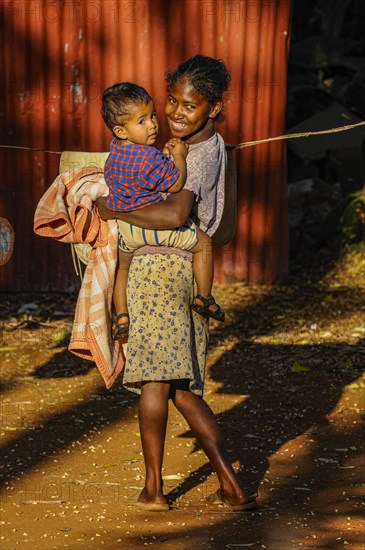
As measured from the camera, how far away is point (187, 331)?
443 centimetres

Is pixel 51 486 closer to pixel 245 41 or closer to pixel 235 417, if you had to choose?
pixel 235 417

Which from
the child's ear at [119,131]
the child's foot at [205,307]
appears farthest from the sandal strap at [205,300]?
the child's ear at [119,131]

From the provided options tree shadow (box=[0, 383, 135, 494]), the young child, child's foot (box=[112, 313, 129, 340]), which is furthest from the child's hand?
tree shadow (box=[0, 383, 135, 494])

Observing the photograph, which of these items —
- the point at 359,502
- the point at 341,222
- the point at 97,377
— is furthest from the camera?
the point at 341,222

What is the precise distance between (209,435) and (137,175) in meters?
1.18

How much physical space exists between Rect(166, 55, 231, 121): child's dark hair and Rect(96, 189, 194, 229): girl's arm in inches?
17.0

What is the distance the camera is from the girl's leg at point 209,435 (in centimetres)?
448

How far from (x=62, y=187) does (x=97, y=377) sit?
259 centimetres

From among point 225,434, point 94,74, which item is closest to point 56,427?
point 225,434

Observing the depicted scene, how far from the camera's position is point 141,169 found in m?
4.13

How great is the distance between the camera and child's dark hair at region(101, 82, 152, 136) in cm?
418

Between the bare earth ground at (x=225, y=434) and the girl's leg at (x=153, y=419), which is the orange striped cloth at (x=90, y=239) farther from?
the bare earth ground at (x=225, y=434)

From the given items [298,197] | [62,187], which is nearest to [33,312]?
[298,197]

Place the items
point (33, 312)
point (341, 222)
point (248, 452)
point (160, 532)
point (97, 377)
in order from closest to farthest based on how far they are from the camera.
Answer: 1. point (160, 532)
2. point (248, 452)
3. point (97, 377)
4. point (33, 312)
5. point (341, 222)
